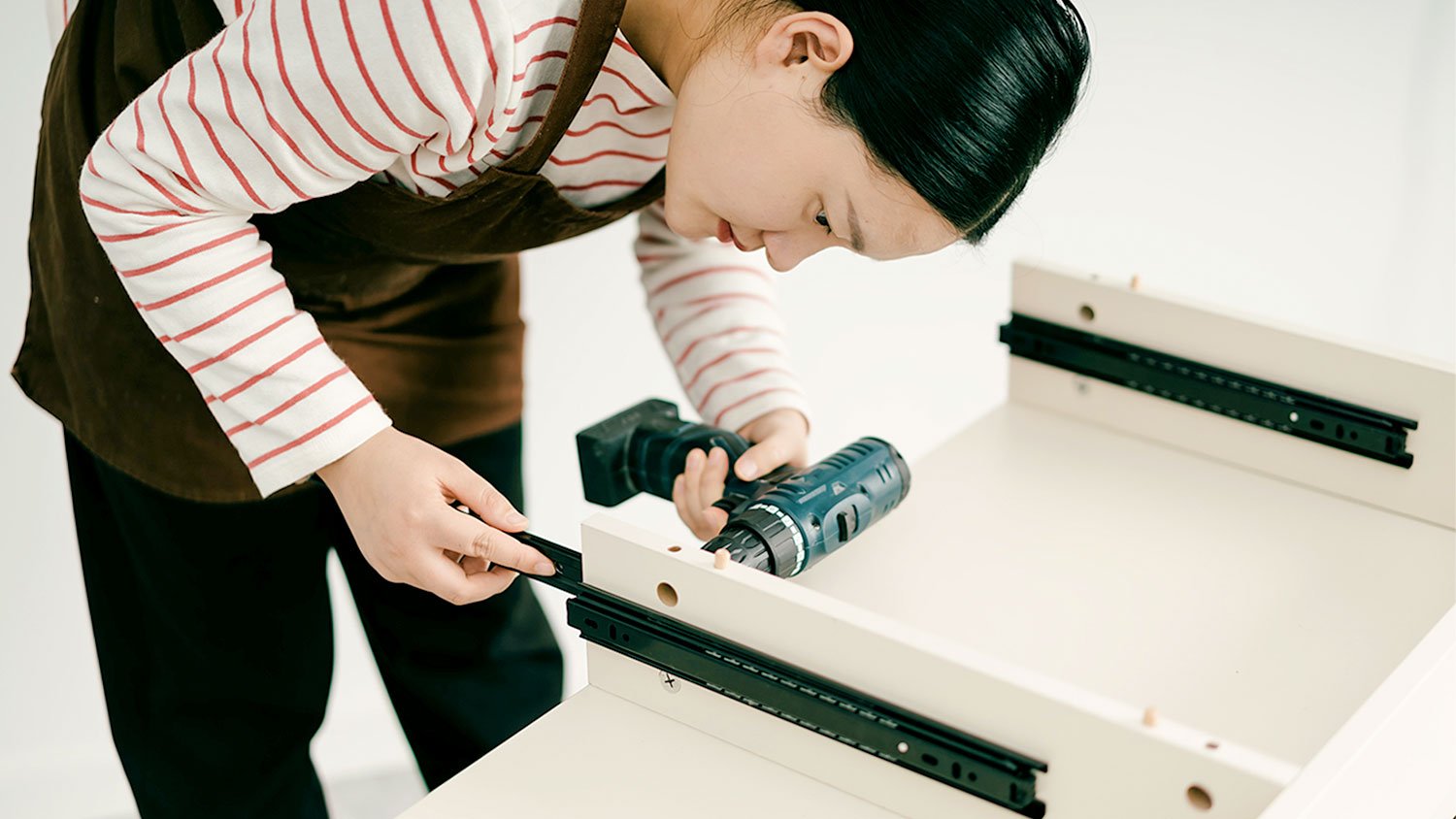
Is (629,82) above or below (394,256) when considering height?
above

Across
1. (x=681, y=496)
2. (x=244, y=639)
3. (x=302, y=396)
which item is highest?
(x=302, y=396)

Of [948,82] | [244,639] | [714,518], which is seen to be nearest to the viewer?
[948,82]

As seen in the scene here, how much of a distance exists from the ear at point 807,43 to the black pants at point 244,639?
1.57 feet

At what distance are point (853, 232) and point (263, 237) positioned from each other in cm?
39

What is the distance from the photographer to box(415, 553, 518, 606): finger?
0.85 meters

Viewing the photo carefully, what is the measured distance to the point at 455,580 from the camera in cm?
85

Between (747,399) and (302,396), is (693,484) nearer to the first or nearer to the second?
(747,399)

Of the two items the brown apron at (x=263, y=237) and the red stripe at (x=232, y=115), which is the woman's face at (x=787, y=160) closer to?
the brown apron at (x=263, y=237)

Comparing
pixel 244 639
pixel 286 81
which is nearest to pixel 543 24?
pixel 286 81

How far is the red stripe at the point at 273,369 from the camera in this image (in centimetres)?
87

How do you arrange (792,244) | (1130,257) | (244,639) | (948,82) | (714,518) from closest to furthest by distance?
(948,82)
(792,244)
(714,518)
(244,639)
(1130,257)

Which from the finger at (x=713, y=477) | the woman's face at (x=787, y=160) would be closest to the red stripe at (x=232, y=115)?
the woman's face at (x=787, y=160)

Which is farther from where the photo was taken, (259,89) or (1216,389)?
(1216,389)

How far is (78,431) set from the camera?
104 centimetres
